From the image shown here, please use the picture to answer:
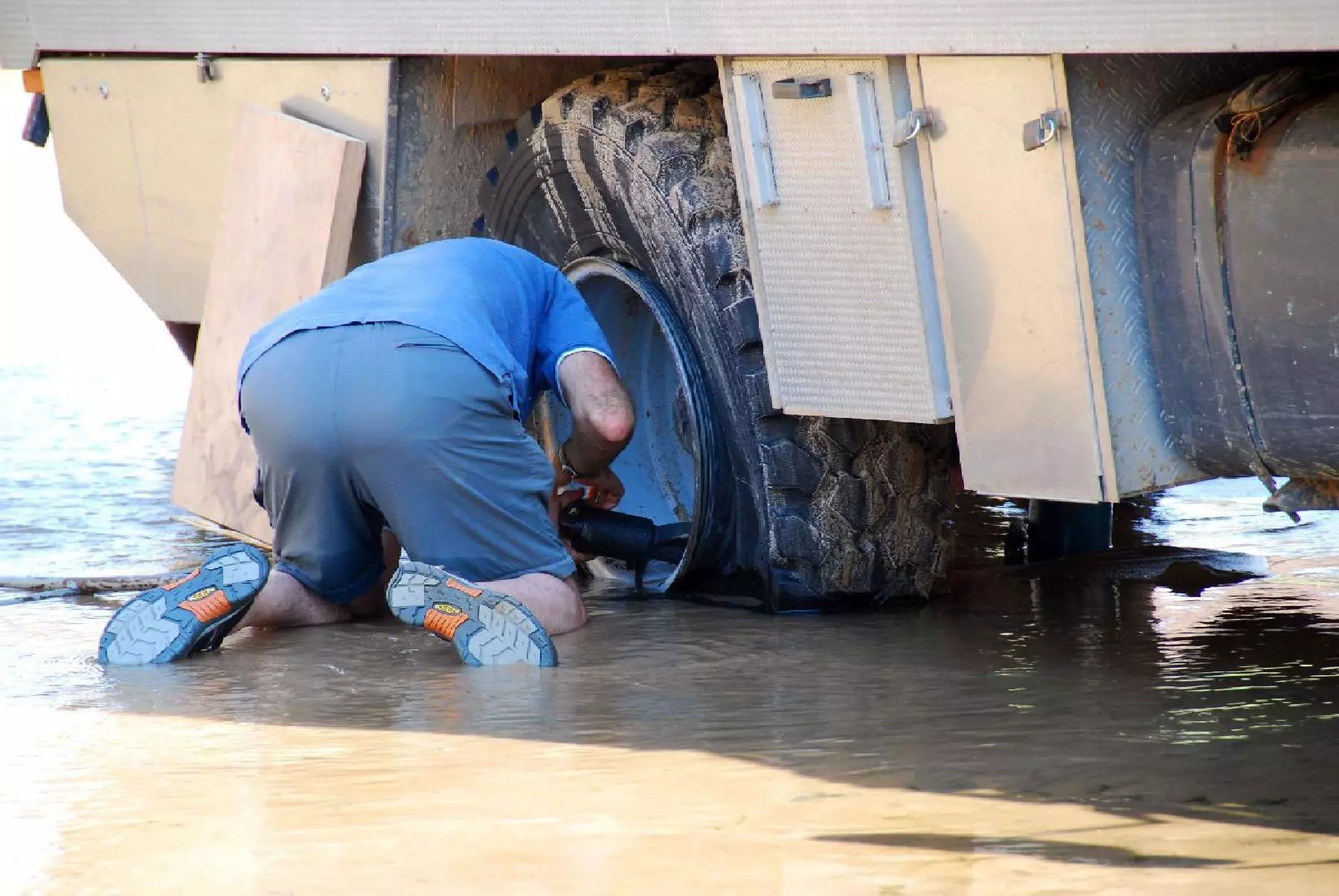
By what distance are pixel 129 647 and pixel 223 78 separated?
1.74 m

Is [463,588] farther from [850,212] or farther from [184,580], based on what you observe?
[850,212]

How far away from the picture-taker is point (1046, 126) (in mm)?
2912

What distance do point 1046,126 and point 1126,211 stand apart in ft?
0.63

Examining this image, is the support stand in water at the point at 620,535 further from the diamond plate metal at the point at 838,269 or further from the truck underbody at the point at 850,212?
the diamond plate metal at the point at 838,269

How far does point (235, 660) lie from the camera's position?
3580 mm

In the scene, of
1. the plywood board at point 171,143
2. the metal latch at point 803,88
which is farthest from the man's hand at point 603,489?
the metal latch at point 803,88

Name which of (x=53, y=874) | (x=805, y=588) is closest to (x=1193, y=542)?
(x=805, y=588)

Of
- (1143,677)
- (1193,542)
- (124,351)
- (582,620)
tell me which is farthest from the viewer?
(124,351)

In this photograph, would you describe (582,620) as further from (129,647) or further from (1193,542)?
(1193,542)

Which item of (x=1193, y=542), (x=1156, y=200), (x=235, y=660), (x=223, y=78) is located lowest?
(x=1193, y=542)

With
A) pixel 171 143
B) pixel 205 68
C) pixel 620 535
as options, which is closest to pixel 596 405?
pixel 620 535

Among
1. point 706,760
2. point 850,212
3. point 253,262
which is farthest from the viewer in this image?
point 253,262

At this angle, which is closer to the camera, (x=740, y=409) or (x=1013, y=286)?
(x=1013, y=286)

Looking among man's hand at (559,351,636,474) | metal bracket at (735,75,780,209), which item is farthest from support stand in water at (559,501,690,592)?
metal bracket at (735,75,780,209)
